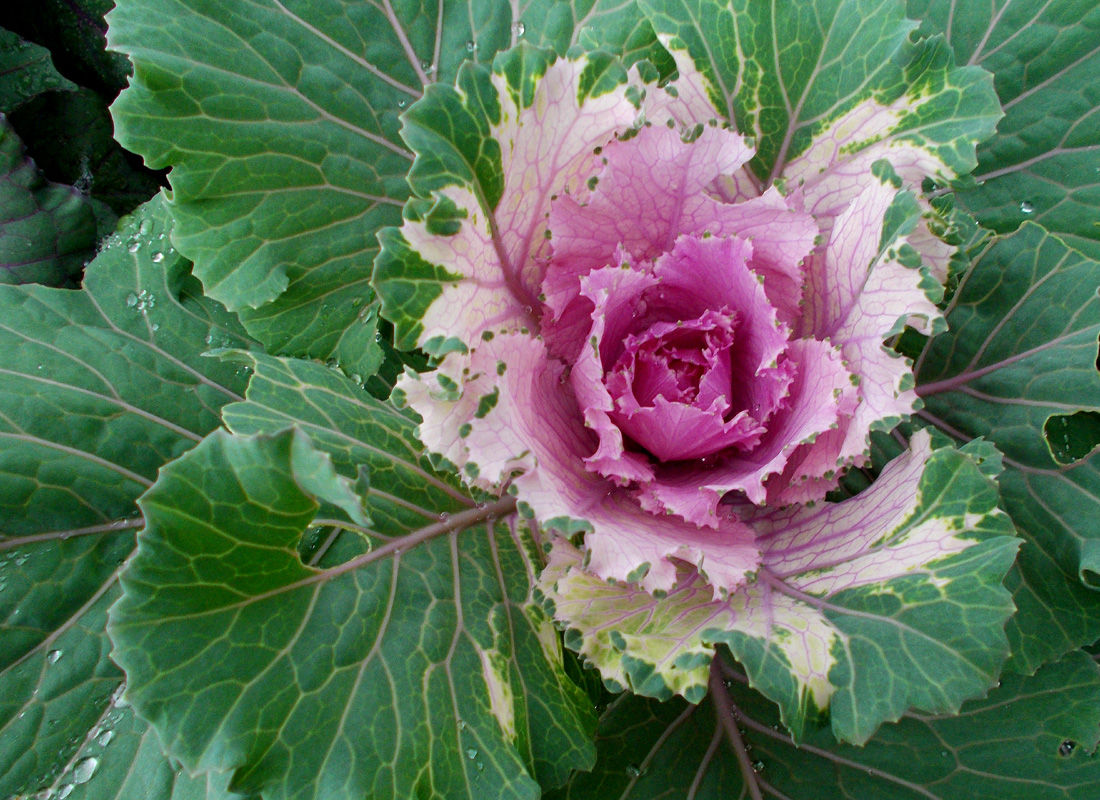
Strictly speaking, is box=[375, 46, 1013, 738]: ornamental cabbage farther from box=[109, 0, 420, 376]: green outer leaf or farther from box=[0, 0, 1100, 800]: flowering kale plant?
box=[109, 0, 420, 376]: green outer leaf

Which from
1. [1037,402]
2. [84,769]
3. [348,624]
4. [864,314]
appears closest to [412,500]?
[348,624]

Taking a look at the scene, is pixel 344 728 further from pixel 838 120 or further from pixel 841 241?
pixel 838 120

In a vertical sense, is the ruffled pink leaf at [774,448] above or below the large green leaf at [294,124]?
below

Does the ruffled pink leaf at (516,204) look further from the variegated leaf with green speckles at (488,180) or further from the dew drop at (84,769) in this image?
the dew drop at (84,769)

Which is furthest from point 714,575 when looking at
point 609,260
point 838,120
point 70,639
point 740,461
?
point 70,639

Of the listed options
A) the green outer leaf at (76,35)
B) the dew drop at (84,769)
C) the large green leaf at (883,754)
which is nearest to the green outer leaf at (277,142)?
the dew drop at (84,769)

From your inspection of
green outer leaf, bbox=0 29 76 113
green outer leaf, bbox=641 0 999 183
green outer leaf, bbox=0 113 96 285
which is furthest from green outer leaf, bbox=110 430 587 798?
green outer leaf, bbox=0 29 76 113
